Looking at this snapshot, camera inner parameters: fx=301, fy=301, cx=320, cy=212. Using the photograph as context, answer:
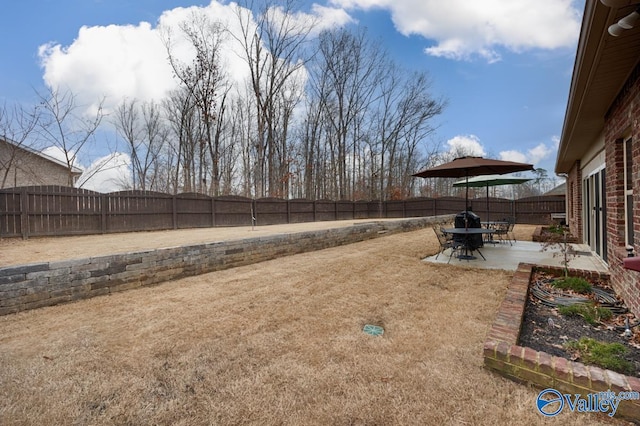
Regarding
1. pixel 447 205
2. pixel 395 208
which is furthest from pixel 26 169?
pixel 447 205

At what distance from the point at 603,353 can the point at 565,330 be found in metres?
0.58

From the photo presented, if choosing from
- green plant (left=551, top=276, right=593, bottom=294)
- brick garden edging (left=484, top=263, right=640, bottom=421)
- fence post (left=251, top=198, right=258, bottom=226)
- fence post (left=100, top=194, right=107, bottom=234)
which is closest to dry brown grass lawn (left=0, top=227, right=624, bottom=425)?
brick garden edging (left=484, top=263, right=640, bottom=421)

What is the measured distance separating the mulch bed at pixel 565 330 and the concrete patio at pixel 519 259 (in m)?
1.68

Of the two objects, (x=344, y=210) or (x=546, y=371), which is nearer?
(x=546, y=371)

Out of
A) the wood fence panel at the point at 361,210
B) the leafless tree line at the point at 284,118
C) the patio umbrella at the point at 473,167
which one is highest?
the leafless tree line at the point at 284,118

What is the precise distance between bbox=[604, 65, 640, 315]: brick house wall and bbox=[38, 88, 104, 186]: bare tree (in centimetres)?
1516

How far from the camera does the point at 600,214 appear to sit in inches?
208

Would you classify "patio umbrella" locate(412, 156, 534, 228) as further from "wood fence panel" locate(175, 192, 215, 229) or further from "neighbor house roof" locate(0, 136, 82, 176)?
"neighbor house roof" locate(0, 136, 82, 176)

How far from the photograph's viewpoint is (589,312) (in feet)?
9.88

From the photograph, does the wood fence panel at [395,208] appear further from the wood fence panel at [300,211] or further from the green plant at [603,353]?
the green plant at [603,353]

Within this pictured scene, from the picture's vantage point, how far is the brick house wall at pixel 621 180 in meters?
2.86

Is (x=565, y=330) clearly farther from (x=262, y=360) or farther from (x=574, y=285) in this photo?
(x=262, y=360)

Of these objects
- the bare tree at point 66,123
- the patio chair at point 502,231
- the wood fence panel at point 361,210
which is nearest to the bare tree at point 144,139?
the bare tree at point 66,123

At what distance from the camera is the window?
3418 millimetres
